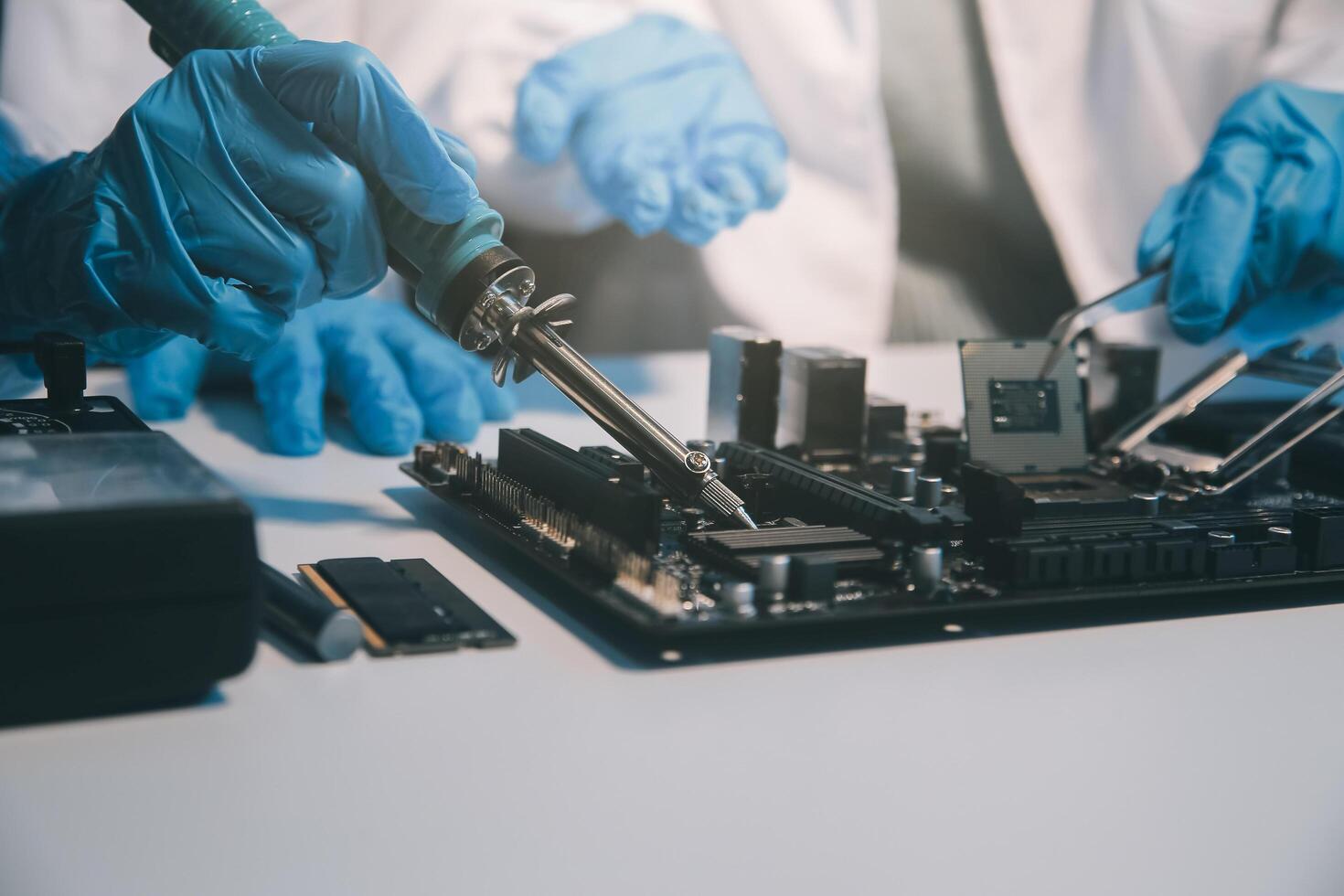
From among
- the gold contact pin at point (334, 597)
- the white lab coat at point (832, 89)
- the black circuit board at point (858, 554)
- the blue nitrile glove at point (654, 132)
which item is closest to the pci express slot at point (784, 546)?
the black circuit board at point (858, 554)

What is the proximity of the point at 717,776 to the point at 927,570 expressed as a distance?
0.85ft

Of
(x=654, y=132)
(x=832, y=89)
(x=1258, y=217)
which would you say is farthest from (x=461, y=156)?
(x=832, y=89)

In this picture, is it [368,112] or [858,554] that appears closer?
[858,554]

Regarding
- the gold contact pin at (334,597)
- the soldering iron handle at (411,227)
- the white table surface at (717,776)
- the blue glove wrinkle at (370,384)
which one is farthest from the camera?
the blue glove wrinkle at (370,384)

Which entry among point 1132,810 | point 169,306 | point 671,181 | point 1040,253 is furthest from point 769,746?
point 1040,253

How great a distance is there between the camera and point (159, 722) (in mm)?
674

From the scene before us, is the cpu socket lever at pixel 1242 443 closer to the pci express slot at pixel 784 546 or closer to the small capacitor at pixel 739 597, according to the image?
the pci express slot at pixel 784 546

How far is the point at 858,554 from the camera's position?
2.86 ft

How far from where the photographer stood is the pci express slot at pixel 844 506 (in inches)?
35.0

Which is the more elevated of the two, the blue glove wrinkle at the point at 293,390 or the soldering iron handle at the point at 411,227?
the soldering iron handle at the point at 411,227

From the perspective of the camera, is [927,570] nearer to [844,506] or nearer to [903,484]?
[844,506]

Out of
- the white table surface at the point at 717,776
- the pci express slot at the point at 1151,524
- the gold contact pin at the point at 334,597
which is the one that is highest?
the pci express slot at the point at 1151,524

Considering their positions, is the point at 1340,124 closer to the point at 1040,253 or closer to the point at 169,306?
the point at 1040,253

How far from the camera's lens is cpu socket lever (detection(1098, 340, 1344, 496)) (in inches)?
45.7
